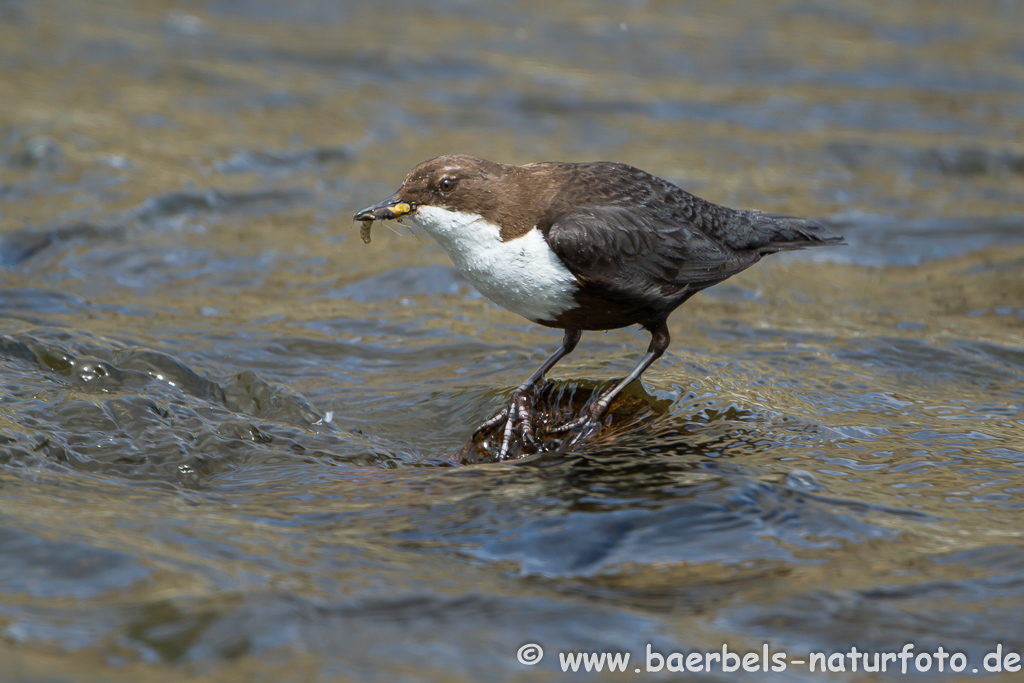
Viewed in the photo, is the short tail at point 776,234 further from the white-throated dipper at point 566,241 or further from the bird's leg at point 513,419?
the bird's leg at point 513,419

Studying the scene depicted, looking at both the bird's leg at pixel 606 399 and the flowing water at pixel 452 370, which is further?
the bird's leg at pixel 606 399

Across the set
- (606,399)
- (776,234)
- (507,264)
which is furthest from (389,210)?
(776,234)

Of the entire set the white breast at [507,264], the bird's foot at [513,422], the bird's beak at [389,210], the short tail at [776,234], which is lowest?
the bird's foot at [513,422]

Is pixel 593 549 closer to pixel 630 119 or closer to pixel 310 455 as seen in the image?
pixel 310 455

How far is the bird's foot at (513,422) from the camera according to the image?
420cm

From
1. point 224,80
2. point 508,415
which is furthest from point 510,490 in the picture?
point 224,80

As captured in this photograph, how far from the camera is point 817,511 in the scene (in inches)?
134

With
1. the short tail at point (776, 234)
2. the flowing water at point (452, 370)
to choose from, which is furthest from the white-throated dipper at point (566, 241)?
the flowing water at point (452, 370)

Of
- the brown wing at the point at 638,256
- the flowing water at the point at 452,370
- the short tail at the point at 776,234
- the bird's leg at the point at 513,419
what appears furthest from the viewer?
the short tail at the point at 776,234

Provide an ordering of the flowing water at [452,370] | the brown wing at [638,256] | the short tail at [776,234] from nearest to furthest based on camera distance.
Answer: the flowing water at [452,370]
the brown wing at [638,256]
the short tail at [776,234]

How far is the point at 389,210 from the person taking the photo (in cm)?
410

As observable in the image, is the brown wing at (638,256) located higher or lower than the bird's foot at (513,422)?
higher

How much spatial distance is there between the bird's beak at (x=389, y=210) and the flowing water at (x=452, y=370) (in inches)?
36.8

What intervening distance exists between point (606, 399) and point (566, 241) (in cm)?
69
